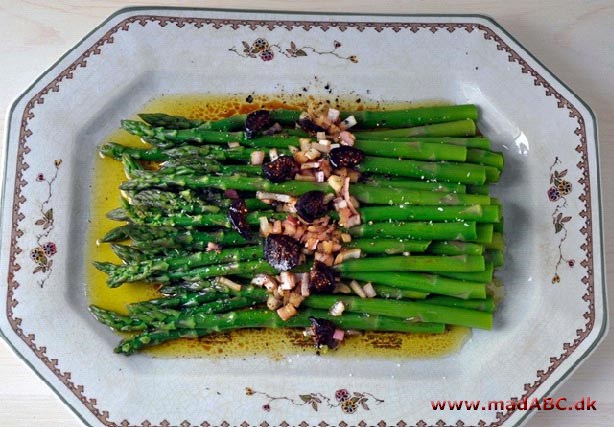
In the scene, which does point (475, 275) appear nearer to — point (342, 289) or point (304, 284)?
point (342, 289)

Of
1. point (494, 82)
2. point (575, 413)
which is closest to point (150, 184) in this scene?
point (494, 82)

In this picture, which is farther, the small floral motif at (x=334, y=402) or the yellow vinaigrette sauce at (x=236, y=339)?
the yellow vinaigrette sauce at (x=236, y=339)

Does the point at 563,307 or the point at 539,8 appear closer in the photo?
the point at 563,307

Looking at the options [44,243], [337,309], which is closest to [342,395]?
[337,309]

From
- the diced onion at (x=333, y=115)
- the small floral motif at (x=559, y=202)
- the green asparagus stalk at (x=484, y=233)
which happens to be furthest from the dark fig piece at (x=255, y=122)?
the small floral motif at (x=559, y=202)

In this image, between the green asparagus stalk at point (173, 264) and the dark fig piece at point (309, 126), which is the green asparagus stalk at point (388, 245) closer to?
the green asparagus stalk at point (173, 264)

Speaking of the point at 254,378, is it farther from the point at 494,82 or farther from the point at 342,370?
the point at 494,82
